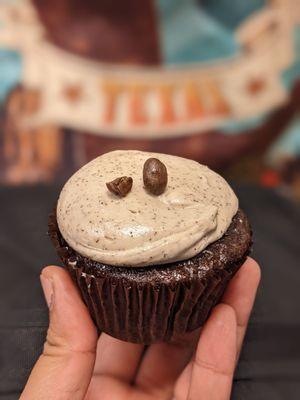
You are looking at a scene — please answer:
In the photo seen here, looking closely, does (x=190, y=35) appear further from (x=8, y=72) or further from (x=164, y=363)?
(x=164, y=363)

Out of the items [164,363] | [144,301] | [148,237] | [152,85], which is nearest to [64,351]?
[144,301]

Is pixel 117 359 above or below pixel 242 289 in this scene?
below

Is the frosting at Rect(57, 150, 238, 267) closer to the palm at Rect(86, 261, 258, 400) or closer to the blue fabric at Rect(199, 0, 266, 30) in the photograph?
the palm at Rect(86, 261, 258, 400)

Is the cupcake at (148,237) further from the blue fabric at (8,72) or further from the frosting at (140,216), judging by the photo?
the blue fabric at (8,72)

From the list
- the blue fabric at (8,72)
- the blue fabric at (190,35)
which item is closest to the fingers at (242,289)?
the blue fabric at (190,35)

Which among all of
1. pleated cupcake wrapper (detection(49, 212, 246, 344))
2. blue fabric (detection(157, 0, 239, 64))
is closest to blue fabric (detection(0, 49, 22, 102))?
blue fabric (detection(157, 0, 239, 64))
